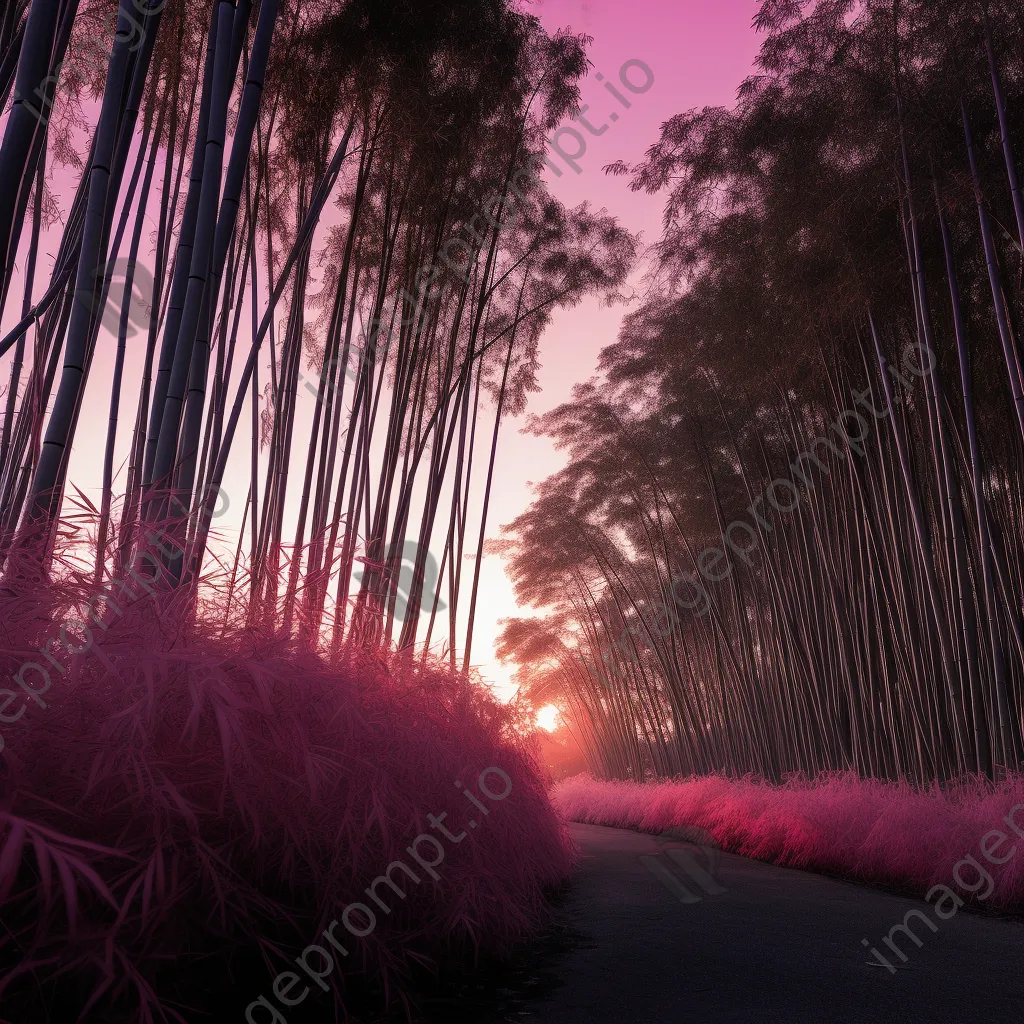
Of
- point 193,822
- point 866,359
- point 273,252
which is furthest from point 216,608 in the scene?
point 866,359

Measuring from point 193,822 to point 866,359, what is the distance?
14.9ft

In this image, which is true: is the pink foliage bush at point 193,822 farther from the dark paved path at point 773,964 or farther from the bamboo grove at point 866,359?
the bamboo grove at point 866,359

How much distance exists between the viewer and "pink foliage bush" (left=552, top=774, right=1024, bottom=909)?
259cm

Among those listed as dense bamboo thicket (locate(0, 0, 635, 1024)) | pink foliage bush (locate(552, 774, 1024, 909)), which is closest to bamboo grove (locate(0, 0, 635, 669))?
dense bamboo thicket (locate(0, 0, 635, 1024))

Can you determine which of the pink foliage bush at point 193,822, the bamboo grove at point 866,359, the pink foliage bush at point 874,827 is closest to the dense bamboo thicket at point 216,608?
the pink foliage bush at point 193,822

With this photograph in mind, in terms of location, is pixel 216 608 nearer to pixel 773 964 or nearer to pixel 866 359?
pixel 773 964

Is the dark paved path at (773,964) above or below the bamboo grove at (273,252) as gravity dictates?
below

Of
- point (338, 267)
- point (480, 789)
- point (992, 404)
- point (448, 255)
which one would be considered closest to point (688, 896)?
point (480, 789)

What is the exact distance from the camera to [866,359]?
4203 mm

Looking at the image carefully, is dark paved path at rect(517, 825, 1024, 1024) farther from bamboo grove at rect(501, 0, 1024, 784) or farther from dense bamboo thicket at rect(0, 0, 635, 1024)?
bamboo grove at rect(501, 0, 1024, 784)

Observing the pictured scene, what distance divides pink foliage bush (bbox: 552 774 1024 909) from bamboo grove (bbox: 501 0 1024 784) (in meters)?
0.47

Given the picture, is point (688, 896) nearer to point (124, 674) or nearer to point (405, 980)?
point (405, 980)

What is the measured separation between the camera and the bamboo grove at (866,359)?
3.35 m

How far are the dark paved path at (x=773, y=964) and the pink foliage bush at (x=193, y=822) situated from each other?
1.04ft
